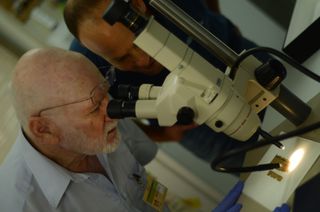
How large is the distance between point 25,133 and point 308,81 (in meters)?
0.87

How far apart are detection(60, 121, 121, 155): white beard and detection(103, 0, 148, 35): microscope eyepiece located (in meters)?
0.47

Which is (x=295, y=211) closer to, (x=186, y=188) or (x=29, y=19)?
(x=186, y=188)

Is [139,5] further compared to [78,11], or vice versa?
[78,11]

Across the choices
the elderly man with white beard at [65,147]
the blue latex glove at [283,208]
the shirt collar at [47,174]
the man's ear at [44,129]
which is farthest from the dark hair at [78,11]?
the blue latex glove at [283,208]

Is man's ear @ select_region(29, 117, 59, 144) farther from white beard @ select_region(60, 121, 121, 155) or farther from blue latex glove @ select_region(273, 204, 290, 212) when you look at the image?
blue latex glove @ select_region(273, 204, 290, 212)

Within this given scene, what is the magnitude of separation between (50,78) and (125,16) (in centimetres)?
43

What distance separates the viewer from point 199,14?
1349 millimetres

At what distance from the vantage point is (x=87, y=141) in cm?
111

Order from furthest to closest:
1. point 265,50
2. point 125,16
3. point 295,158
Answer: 1. point 295,158
2. point 265,50
3. point 125,16

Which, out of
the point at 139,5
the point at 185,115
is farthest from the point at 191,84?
the point at 139,5

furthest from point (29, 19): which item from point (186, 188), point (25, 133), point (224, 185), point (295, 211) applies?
point (295, 211)

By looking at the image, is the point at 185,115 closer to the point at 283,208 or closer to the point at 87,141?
the point at 283,208

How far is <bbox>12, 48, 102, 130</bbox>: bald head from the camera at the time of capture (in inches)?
40.0

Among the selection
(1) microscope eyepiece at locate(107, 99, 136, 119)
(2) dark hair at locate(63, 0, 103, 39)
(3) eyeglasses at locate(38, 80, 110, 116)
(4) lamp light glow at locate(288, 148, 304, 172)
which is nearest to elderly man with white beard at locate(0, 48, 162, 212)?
(3) eyeglasses at locate(38, 80, 110, 116)
